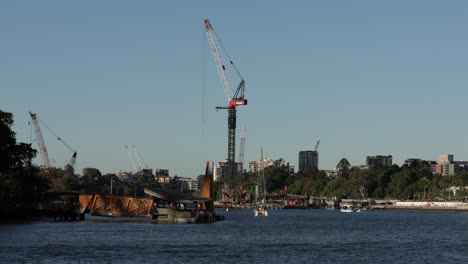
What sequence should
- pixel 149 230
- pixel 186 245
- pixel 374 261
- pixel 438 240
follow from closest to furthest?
pixel 374 261
pixel 186 245
pixel 438 240
pixel 149 230

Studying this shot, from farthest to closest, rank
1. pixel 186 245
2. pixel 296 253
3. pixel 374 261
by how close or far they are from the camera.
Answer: pixel 186 245 → pixel 296 253 → pixel 374 261

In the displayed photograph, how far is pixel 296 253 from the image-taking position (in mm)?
118500

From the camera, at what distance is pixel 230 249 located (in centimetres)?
12294

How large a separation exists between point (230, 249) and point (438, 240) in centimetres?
4367

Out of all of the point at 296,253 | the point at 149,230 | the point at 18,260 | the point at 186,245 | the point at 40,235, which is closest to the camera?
the point at 18,260

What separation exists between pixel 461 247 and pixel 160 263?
165ft

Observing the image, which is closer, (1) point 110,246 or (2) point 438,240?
(1) point 110,246

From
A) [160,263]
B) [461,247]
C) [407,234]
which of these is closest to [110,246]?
[160,263]

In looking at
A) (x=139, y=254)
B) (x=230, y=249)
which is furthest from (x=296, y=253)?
(x=139, y=254)

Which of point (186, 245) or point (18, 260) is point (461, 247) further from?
point (18, 260)

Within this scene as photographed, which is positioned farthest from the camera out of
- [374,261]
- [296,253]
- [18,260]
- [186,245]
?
[186,245]

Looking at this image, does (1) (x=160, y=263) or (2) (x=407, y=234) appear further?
(2) (x=407, y=234)

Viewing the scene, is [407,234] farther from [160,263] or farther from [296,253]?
[160,263]

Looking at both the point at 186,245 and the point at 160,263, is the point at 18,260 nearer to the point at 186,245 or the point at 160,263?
the point at 160,263
